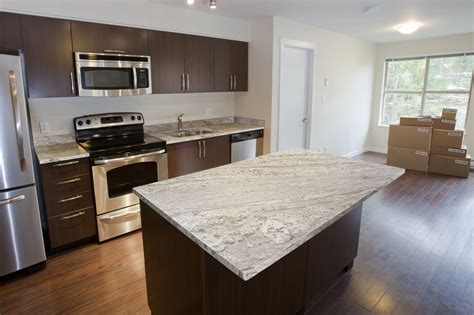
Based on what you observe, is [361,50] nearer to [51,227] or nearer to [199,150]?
[199,150]

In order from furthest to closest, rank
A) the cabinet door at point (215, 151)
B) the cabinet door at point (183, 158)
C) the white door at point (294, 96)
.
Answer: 1. the white door at point (294, 96)
2. the cabinet door at point (215, 151)
3. the cabinet door at point (183, 158)

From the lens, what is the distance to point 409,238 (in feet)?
9.76

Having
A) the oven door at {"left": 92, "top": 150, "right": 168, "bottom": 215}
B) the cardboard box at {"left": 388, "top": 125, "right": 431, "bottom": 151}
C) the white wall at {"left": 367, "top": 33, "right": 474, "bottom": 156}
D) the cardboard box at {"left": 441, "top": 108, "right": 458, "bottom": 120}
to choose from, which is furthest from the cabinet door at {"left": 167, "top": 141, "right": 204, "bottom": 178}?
the white wall at {"left": 367, "top": 33, "right": 474, "bottom": 156}

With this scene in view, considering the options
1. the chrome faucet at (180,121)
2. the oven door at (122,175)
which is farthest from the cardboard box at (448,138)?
the oven door at (122,175)

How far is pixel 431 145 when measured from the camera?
5195mm

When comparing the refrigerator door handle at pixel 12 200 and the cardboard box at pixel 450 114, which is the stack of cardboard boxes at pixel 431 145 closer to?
the cardboard box at pixel 450 114

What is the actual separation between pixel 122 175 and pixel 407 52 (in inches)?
235

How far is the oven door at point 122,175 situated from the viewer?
9.03 feet

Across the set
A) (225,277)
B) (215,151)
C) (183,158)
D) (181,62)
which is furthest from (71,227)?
(181,62)

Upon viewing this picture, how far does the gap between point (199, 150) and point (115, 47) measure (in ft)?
4.56

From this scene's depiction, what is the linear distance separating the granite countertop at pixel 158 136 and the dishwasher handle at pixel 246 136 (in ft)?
0.18

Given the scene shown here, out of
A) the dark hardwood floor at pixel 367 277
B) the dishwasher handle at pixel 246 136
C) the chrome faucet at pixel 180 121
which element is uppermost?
the chrome faucet at pixel 180 121

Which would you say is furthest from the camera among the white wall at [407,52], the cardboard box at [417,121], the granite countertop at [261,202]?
the white wall at [407,52]

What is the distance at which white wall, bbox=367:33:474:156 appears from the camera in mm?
5359
